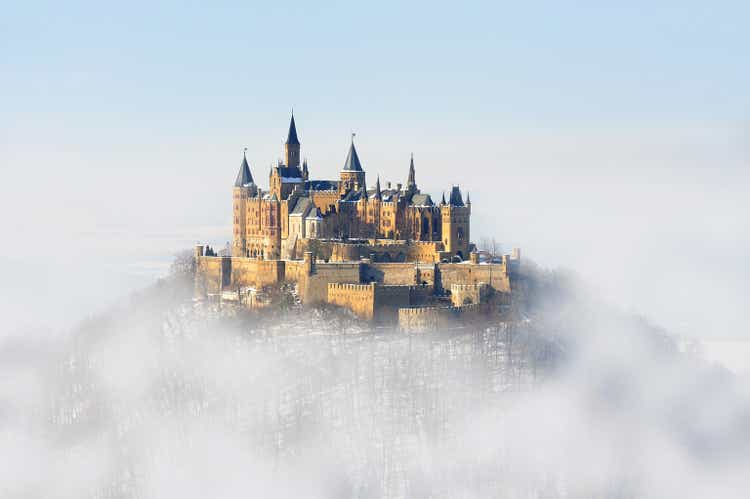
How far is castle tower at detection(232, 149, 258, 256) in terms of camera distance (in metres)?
116

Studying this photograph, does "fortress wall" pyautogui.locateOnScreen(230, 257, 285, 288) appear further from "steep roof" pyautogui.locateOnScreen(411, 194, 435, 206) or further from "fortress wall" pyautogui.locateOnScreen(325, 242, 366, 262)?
"steep roof" pyautogui.locateOnScreen(411, 194, 435, 206)

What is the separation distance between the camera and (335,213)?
113 meters

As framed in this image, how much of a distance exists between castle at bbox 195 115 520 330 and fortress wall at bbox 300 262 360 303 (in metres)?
0.05

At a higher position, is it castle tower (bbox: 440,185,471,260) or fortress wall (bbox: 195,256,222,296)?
castle tower (bbox: 440,185,471,260)

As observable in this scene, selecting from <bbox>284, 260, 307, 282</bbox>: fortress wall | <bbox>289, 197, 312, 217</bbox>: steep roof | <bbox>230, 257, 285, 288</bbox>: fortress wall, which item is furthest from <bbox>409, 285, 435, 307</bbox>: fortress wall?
<bbox>289, 197, 312, 217</bbox>: steep roof

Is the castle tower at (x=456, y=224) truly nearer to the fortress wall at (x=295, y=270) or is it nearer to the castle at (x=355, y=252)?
the castle at (x=355, y=252)

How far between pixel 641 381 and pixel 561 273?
11.4 m

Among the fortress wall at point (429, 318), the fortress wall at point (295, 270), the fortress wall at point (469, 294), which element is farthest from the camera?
the fortress wall at point (295, 270)

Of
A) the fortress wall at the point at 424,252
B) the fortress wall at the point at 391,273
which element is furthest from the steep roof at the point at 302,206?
the fortress wall at the point at 391,273

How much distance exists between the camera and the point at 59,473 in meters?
98.9

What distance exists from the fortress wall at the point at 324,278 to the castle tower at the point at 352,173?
1038 cm

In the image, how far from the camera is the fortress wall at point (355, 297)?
10281 centimetres

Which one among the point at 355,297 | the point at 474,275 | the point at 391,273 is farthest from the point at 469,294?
the point at 355,297

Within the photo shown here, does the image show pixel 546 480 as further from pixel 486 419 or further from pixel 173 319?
pixel 173 319
